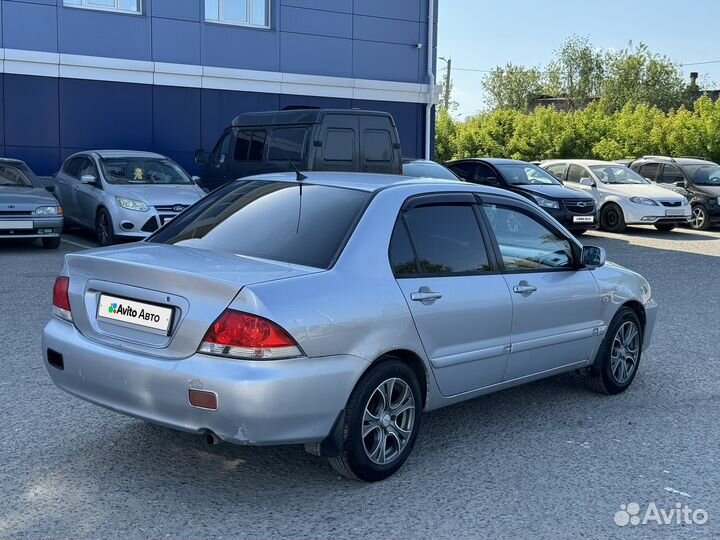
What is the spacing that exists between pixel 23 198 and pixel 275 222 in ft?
31.7

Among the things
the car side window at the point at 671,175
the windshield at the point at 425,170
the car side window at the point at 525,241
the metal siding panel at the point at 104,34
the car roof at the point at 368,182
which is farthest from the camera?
the car side window at the point at 671,175

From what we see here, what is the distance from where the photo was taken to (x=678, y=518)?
413cm

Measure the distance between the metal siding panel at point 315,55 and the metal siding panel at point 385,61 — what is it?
0.29 m

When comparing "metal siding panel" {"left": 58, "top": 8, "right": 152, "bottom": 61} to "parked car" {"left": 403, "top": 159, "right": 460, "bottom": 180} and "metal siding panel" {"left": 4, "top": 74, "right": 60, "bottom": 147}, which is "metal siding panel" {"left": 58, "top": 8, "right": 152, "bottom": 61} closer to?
"metal siding panel" {"left": 4, "top": 74, "right": 60, "bottom": 147}

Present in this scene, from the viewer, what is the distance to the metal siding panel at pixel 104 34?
19062 millimetres

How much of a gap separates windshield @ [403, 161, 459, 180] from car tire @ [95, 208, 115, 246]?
495 centimetres

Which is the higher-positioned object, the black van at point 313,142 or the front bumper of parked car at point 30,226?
the black van at point 313,142

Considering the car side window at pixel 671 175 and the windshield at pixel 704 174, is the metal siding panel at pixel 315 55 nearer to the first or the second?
the car side window at pixel 671 175

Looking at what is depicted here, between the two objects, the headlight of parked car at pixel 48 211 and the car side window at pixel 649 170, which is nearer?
the headlight of parked car at pixel 48 211

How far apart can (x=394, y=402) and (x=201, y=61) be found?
57.7 ft

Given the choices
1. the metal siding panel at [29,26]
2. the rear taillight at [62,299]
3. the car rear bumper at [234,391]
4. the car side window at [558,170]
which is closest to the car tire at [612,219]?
the car side window at [558,170]

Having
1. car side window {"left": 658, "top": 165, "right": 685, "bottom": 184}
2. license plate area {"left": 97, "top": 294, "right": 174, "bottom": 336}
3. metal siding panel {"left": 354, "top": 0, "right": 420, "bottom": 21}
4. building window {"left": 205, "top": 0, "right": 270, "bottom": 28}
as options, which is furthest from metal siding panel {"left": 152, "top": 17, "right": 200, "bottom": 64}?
license plate area {"left": 97, "top": 294, "right": 174, "bottom": 336}

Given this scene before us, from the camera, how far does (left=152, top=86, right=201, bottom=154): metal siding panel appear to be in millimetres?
20453

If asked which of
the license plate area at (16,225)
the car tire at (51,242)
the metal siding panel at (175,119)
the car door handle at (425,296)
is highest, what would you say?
the metal siding panel at (175,119)
